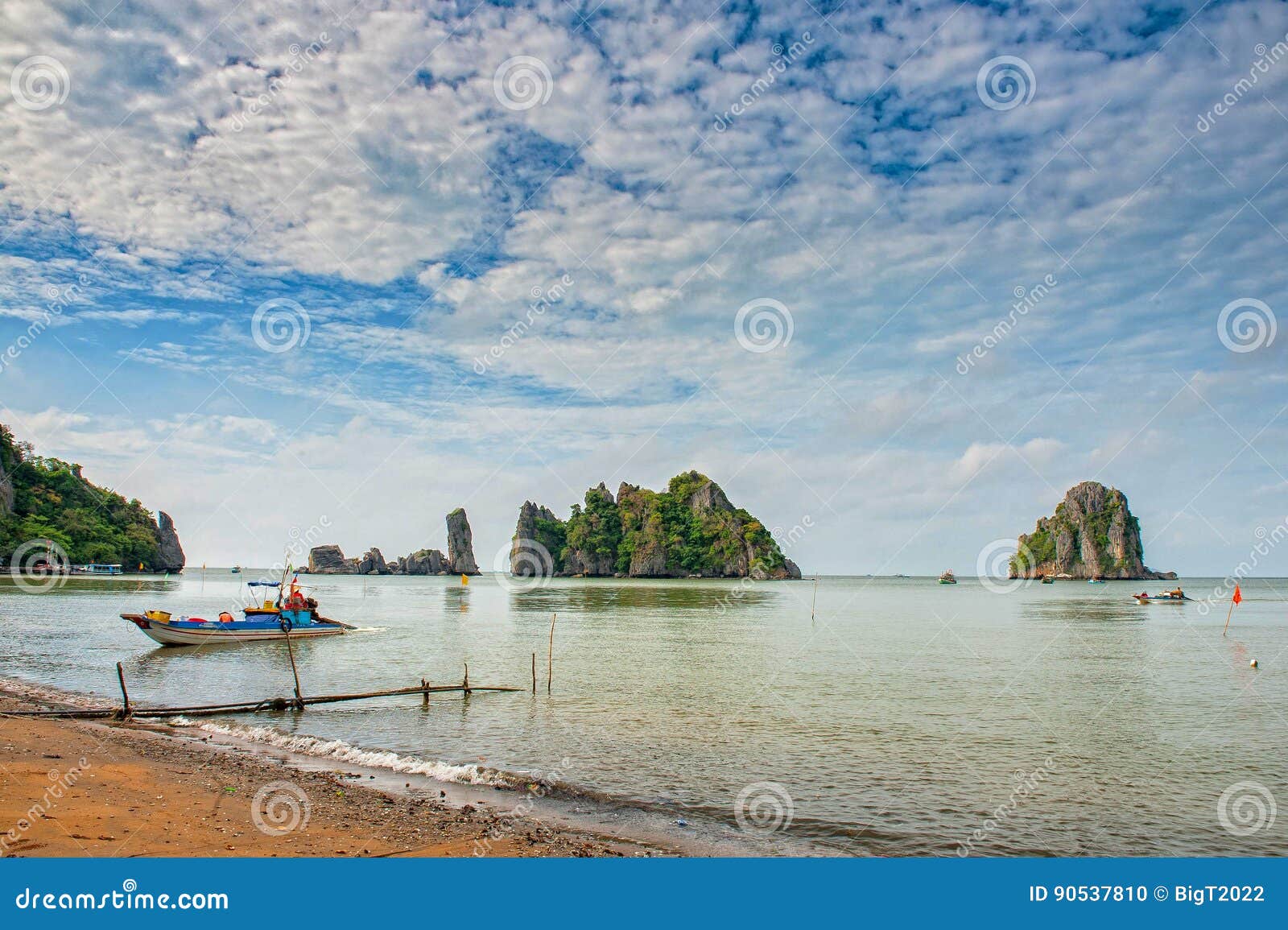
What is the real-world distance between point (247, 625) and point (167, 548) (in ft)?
491

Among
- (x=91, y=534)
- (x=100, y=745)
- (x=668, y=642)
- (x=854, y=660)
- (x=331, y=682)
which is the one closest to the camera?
(x=100, y=745)

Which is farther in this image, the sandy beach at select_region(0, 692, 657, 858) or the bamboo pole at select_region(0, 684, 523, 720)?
the bamboo pole at select_region(0, 684, 523, 720)

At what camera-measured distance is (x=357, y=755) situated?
54.1ft

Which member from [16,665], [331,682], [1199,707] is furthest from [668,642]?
[16,665]

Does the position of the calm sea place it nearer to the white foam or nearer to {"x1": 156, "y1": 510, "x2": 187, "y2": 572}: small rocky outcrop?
the white foam

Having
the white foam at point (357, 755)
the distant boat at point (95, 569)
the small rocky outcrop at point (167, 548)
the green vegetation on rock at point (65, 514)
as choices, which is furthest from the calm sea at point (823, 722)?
the small rocky outcrop at point (167, 548)

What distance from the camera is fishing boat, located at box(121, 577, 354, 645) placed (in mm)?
37250

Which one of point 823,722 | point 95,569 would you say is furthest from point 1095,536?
point 95,569

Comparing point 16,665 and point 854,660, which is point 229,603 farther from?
point 854,660

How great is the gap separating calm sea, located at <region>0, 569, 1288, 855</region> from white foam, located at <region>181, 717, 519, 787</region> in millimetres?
121

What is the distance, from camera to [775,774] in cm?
1574

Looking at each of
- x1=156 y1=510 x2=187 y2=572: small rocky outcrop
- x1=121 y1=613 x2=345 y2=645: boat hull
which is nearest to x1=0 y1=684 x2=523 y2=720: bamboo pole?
x1=121 y1=613 x2=345 y2=645: boat hull

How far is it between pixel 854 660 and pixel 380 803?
28.0 metres

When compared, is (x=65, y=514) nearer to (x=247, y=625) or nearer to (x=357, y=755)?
(x=247, y=625)
